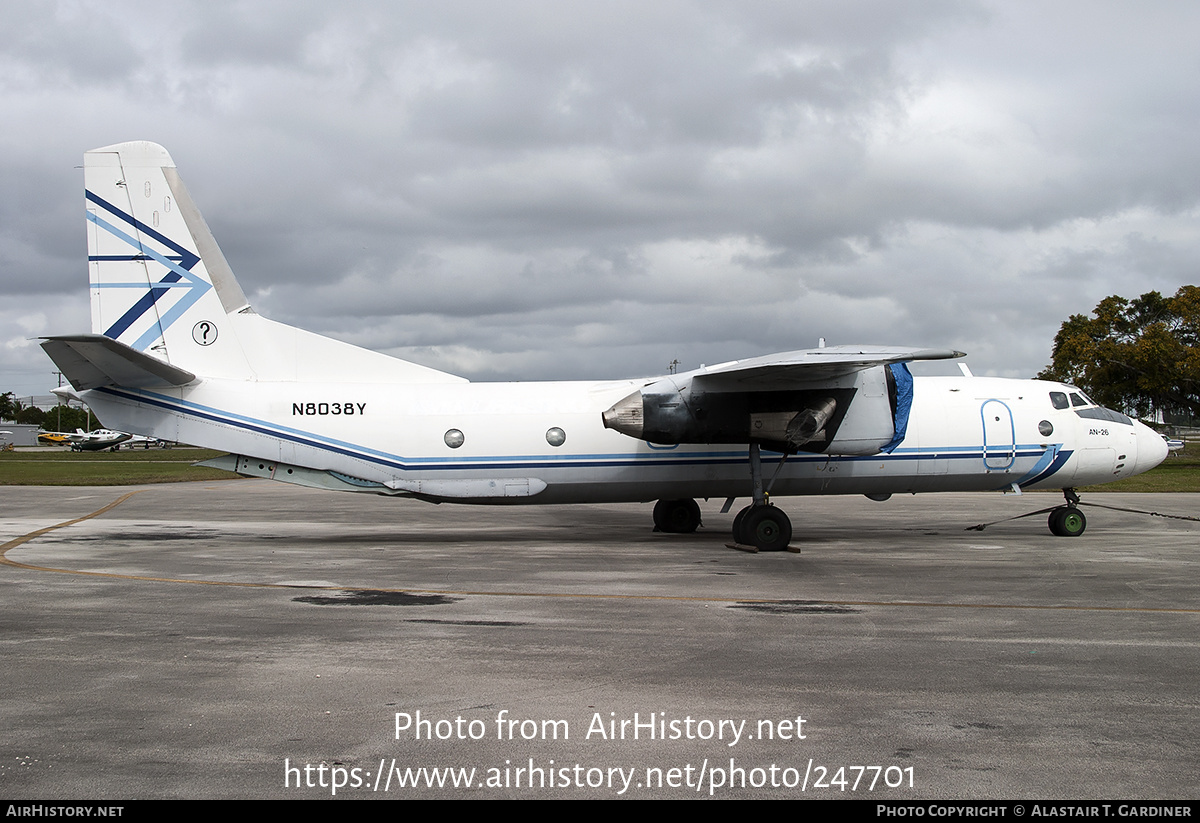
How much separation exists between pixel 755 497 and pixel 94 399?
1211 centimetres

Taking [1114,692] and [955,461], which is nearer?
[1114,692]

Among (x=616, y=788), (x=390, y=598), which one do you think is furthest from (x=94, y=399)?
(x=616, y=788)

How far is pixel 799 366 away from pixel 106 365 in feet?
38.6

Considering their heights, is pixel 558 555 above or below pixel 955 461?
below

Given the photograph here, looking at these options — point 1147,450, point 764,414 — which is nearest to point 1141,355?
point 1147,450

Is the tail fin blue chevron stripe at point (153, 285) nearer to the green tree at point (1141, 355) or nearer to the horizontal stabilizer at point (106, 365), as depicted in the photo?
the horizontal stabilizer at point (106, 365)

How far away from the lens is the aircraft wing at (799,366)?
565 inches

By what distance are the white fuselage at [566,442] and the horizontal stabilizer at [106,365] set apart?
11.9 inches

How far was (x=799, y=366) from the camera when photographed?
15.1 meters

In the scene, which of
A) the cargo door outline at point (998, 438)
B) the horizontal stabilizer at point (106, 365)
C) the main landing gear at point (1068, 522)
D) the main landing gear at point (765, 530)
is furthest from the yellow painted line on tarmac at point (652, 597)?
the main landing gear at point (1068, 522)

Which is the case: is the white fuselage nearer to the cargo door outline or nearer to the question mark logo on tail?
the cargo door outline

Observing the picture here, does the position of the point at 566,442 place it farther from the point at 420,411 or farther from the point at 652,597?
the point at 652,597

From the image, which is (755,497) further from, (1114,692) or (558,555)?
(1114,692)

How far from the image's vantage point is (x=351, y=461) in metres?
16.6
